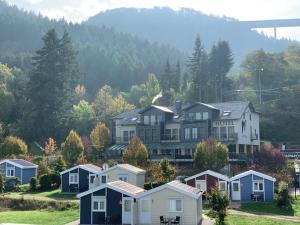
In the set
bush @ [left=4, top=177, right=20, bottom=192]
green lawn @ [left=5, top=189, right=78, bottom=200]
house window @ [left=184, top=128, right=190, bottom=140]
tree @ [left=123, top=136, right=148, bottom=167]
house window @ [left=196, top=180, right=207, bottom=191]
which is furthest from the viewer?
house window @ [left=184, top=128, right=190, bottom=140]

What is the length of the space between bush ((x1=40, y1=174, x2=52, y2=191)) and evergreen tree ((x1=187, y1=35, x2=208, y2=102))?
155 feet

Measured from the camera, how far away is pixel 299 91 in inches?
3511

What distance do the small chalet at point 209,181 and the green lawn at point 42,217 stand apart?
1223 cm

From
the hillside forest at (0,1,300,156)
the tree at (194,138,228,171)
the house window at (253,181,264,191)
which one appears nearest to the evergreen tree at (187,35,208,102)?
the hillside forest at (0,1,300,156)

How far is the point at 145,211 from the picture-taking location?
38.7 metres

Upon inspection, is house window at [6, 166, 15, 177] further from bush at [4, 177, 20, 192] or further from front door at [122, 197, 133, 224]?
front door at [122, 197, 133, 224]

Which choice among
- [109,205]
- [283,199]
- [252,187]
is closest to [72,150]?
[252,187]

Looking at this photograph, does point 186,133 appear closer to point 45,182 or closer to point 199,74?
point 45,182

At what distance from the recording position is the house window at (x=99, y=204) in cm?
3962

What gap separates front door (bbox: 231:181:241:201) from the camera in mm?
47838

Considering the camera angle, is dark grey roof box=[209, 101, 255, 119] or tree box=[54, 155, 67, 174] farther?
dark grey roof box=[209, 101, 255, 119]

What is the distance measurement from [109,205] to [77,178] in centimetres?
1552

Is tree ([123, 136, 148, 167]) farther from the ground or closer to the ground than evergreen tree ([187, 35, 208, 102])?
closer to the ground

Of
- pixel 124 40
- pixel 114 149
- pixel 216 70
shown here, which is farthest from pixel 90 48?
pixel 114 149
